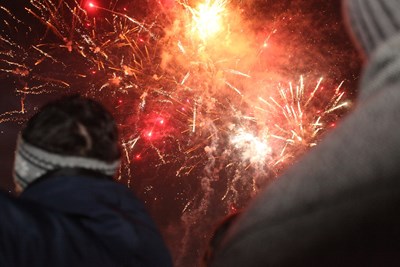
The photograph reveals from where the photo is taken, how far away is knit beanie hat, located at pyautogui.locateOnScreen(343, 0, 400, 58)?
58 centimetres

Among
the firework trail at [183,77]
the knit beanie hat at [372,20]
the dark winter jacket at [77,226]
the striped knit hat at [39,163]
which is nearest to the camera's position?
the knit beanie hat at [372,20]

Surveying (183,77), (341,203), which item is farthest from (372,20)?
(183,77)

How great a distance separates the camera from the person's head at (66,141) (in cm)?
149

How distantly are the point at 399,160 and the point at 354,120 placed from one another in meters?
0.07

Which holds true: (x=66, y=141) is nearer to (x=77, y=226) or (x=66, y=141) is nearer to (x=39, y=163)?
(x=39, y=163)

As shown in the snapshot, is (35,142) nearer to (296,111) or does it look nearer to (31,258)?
(31,258)

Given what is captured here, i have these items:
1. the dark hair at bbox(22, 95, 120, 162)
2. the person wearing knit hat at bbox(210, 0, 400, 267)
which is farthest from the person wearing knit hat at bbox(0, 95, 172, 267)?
the person wearing knit hat at bbox(210, 0, 400, 267)

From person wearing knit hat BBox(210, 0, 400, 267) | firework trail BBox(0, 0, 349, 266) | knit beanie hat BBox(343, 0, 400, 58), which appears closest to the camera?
person wearing knit hat BBox(210, 0, 400, 267)

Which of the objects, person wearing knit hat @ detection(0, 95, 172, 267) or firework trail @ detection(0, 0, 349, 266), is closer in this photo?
person wearing knit hat @ detection(0, 95, 172, 267)

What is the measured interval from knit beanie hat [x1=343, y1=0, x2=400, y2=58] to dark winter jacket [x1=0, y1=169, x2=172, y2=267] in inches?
39.1

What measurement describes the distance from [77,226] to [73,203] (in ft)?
0.30

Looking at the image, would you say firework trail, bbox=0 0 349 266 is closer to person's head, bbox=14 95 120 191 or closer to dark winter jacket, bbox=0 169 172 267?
person's head, bbox=14 95 120 191

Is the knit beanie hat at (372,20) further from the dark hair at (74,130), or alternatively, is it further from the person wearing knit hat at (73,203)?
the dark hair at (74,130)

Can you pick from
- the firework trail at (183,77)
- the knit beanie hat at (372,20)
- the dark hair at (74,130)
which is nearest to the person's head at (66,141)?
the dark hair at (74,130)
